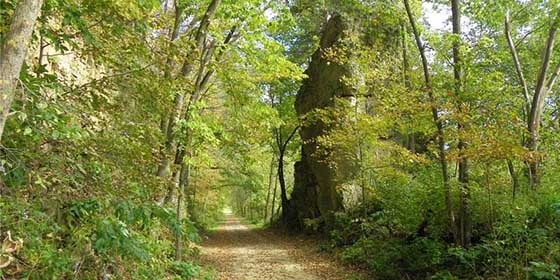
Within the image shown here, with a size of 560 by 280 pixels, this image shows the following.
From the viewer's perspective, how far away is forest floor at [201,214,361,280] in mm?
A: 10250

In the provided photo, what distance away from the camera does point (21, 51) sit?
285 centimetres

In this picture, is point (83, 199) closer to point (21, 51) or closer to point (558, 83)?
point (21, 51)

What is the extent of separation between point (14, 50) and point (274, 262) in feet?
35.3

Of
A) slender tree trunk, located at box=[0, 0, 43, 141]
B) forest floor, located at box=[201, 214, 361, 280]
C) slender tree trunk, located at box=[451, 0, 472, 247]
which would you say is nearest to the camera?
slender tree trunk, located at box=[0, 0, 43, 141]

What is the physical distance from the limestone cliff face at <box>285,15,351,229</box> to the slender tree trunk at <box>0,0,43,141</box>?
1172cm

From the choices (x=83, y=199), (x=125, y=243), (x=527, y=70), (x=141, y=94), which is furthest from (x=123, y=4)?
(x=527, y=70)

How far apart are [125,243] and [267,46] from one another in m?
7.04

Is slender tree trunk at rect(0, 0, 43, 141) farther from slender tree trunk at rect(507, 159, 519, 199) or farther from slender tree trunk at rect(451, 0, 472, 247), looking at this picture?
slender tree trunk at rect(507, 159, 519, 199)

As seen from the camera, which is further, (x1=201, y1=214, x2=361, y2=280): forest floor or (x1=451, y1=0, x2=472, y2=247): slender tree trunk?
(x1=201, y1=214, x2=361, y2=280): forest floor

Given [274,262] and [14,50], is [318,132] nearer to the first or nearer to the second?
[274,262]

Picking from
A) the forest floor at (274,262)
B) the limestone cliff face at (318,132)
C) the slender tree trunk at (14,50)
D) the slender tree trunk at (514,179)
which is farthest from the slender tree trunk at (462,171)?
the slender tree trunk at (14,50)

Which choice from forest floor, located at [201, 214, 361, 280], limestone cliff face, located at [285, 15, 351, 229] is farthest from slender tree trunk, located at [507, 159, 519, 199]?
limestone cliff face, located at [285, 15, 351, 229]

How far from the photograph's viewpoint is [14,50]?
282cm

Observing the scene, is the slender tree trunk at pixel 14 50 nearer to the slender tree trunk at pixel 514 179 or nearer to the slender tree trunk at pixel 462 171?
the slender tree trunk at pixel 462 171
